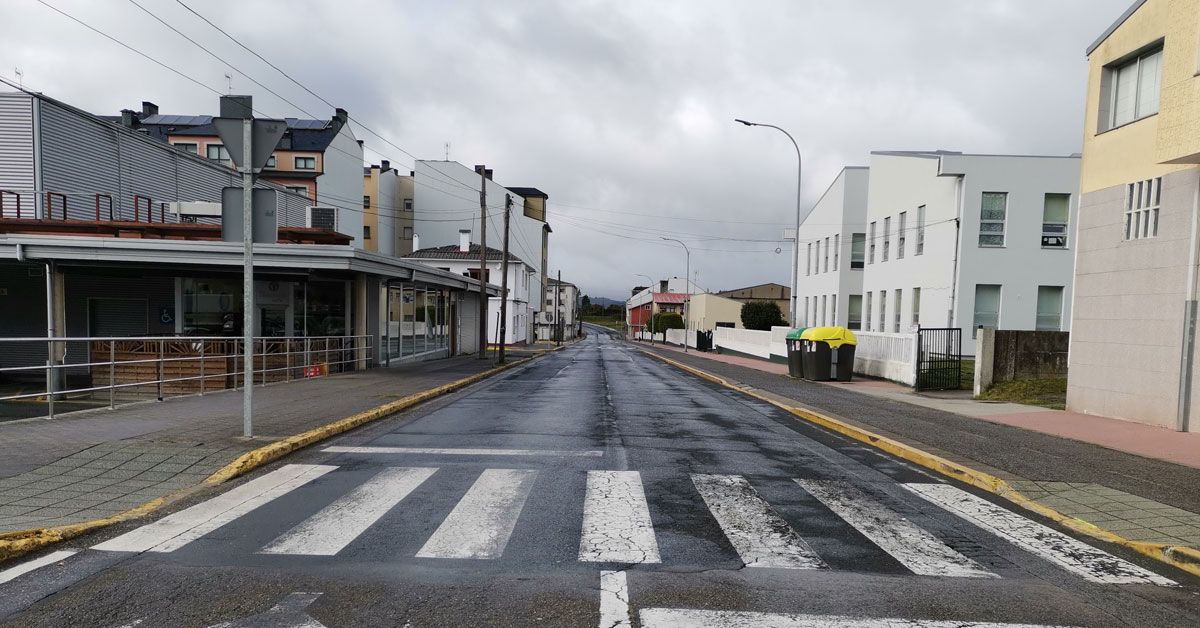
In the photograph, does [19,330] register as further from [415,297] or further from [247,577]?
[247,577]

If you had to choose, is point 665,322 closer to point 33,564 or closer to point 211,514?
point 211,514

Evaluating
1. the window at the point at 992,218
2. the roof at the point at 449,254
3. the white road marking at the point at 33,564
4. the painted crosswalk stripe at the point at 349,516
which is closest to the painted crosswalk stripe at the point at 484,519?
the painted crosswalk stripe at the point at 349,516

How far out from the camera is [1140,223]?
481 inches

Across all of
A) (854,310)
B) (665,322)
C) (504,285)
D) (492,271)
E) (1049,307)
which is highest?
(492,271)

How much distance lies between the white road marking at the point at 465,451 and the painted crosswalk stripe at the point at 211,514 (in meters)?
1.08

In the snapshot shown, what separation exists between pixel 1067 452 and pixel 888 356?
13.3 metres

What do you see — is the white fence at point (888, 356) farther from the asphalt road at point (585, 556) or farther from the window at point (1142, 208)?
the asphalt road at point (585, 556)

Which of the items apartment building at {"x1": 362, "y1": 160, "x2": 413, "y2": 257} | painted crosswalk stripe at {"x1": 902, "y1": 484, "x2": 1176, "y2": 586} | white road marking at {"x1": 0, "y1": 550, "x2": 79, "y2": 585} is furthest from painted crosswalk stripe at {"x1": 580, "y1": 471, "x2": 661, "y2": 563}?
apartment building at {"x1": 362, "y1": 160, "x2": 413, "y2": 257}

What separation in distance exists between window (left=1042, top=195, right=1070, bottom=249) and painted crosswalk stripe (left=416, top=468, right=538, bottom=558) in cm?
2621

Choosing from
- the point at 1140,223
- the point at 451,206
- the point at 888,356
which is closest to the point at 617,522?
the point at 1140,223

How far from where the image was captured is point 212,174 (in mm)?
30828

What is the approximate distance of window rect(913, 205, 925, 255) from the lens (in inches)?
1139

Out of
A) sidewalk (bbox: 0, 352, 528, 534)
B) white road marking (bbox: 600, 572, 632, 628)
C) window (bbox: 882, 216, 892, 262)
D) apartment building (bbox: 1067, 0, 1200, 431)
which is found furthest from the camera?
window (bbox: 882, 216, 892, 262)

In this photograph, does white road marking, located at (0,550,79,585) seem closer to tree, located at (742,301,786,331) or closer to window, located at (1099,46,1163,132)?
window, located at (1099,46,1163,132)
